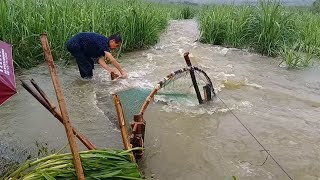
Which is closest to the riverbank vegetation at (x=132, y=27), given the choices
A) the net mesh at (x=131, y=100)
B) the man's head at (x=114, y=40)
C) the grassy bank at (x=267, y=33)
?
the grassy bank at (x=267, y=33)

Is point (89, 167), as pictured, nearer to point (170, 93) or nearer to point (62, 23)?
point (170, 93)

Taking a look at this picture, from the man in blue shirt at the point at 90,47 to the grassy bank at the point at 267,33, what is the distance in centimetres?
362

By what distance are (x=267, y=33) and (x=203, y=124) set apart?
430 centimetres

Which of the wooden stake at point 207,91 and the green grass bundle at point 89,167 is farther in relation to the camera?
the wooden stake at point 207,91

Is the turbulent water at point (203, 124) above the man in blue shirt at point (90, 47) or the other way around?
the other way around

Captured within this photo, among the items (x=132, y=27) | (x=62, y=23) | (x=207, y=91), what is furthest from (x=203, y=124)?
(x=132, y=27)

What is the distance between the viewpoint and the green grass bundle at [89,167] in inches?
91.0

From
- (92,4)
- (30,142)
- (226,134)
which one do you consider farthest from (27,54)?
(226,134)

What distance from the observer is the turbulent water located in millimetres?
3363

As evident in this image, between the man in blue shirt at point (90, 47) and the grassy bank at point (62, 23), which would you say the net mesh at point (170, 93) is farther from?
the grassy bank at point (62, 23)

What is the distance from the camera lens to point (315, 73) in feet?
23.5

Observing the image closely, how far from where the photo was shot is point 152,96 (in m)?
3.33

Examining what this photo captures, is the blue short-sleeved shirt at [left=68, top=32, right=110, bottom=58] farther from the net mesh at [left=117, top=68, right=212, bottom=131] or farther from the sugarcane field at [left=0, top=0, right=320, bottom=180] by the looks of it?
the net mesh at [left=117, top=68, right=212, bottom=131]

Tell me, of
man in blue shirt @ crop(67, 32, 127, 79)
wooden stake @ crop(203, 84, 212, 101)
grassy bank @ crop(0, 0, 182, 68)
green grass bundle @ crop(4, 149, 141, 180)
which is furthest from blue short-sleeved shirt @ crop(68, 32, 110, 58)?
green grass bundle @ crop(4, 149, 141, 180)
